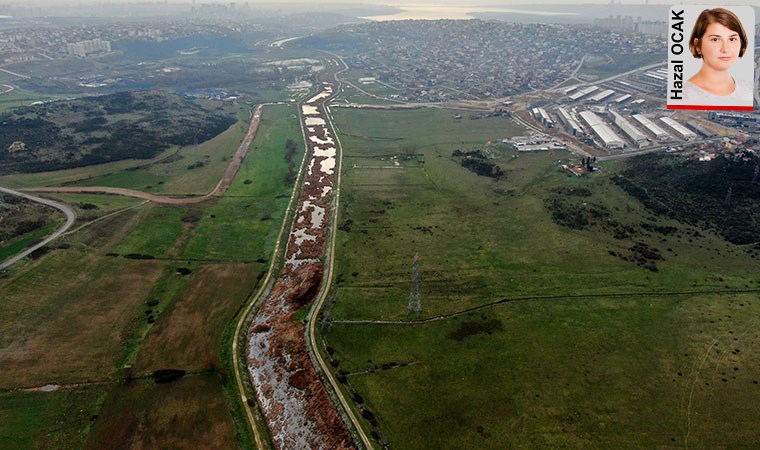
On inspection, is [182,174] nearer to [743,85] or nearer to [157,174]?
[157,174]

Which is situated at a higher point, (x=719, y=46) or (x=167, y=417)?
(x=719, y=46)

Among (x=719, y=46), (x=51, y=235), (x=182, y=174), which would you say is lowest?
(x=51, y=235)

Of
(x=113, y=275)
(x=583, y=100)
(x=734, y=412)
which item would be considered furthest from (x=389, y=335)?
(x=583, y=100)

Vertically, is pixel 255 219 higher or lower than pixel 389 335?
higher

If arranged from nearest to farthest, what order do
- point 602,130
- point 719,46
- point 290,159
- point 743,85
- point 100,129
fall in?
point 719,46 → point 743,85 → point 290,159 → point 602,130 → point 100,129

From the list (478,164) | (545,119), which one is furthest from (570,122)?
(478,164)

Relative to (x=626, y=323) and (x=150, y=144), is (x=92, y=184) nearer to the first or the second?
(x=150, y=144)

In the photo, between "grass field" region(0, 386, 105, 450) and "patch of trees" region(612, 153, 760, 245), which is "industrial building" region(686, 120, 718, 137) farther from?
"grass field" region(0, 386, 105, 450)

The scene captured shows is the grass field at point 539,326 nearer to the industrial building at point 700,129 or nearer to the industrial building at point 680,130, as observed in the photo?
the industrial building at point 680,130
